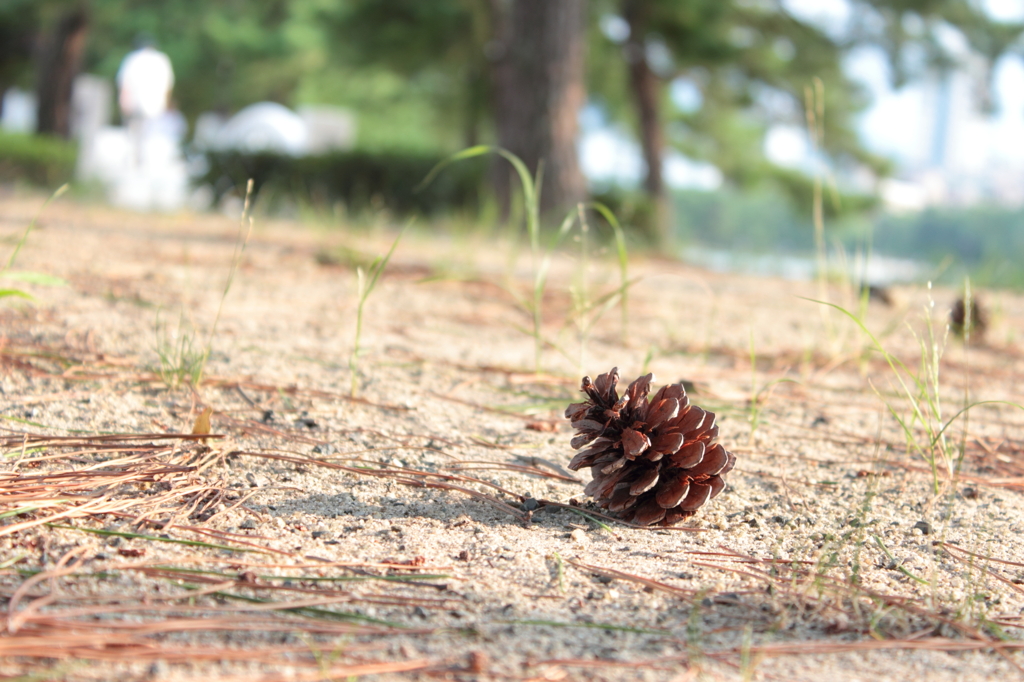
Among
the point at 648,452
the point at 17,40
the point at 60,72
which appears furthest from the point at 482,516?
the point at 17,40

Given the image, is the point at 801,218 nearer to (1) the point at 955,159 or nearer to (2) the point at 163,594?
(2) the point at 163,594

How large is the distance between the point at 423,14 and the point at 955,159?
95861 mm

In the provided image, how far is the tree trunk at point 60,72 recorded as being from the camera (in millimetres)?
12477

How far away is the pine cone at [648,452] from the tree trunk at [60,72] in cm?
1344

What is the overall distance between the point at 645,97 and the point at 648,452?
423 inches

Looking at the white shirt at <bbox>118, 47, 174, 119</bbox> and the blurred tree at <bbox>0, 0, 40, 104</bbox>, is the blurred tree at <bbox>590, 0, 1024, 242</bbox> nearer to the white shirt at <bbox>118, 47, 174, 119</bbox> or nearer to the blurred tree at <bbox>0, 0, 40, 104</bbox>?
the white shirt at <bbox>118, 47, 174, 119</bbox>


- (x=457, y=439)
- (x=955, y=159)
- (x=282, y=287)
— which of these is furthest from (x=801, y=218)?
(x=955, y=159)

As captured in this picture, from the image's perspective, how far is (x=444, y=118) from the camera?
14.4 meters

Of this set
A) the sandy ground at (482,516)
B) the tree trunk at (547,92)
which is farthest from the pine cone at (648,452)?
the tree trunk at (547,92)

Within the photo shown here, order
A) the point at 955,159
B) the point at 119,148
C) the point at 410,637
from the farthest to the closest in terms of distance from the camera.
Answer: the point at 955,159, the point at 119,148, the point at 410,637

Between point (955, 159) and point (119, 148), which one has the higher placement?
point (955, 159)

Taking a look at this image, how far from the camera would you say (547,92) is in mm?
5910

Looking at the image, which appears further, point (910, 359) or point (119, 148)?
point (119, 148)

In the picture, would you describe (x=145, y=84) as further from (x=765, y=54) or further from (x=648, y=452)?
(x=648, y=452)
